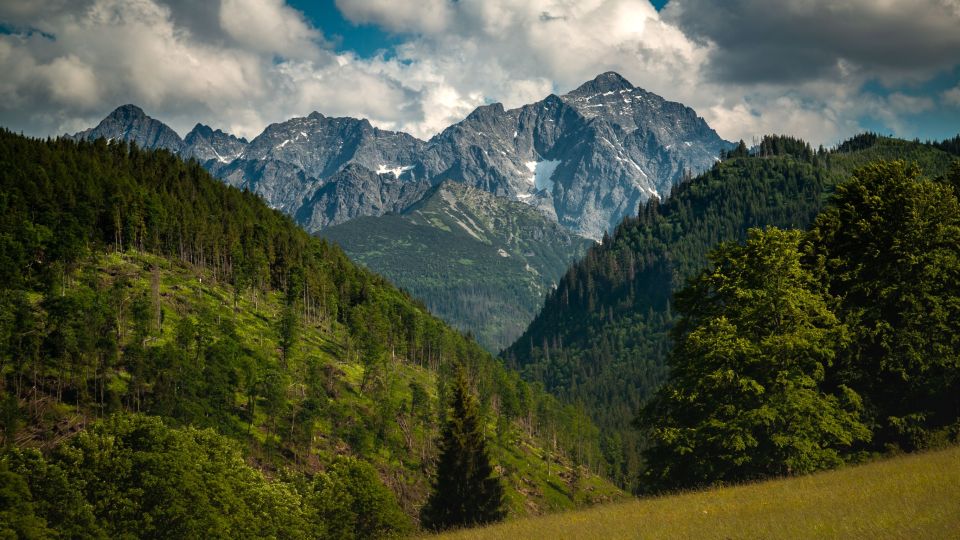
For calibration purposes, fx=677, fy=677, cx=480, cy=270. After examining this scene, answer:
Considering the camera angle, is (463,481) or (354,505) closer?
(463,481)

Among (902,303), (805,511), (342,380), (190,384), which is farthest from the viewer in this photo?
(342,380)

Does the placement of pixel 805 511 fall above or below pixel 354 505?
above

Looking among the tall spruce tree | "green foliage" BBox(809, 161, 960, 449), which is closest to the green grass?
"green foliage" BBox(809, 161, 960, 449)

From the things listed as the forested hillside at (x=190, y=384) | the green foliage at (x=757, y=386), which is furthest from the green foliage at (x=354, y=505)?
the green foliage at (x=757, y=386)

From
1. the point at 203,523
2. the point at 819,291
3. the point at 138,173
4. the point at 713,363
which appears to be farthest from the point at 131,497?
the point at 138,173

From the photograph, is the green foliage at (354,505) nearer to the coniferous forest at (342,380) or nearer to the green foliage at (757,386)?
the coniferous forest at (342,380)

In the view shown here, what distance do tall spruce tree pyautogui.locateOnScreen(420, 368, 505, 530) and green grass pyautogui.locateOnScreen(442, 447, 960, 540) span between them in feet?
80.5

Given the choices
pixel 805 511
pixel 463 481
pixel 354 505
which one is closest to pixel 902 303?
pixel 805 511

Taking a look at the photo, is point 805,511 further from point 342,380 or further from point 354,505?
point 342,380

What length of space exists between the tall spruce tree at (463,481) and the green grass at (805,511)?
24.5m

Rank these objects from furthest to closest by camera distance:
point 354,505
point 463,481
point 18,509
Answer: point 354,505 → point 463,481 → point 18,509

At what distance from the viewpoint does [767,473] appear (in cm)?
3812

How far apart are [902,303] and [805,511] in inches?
813

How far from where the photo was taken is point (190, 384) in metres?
107
